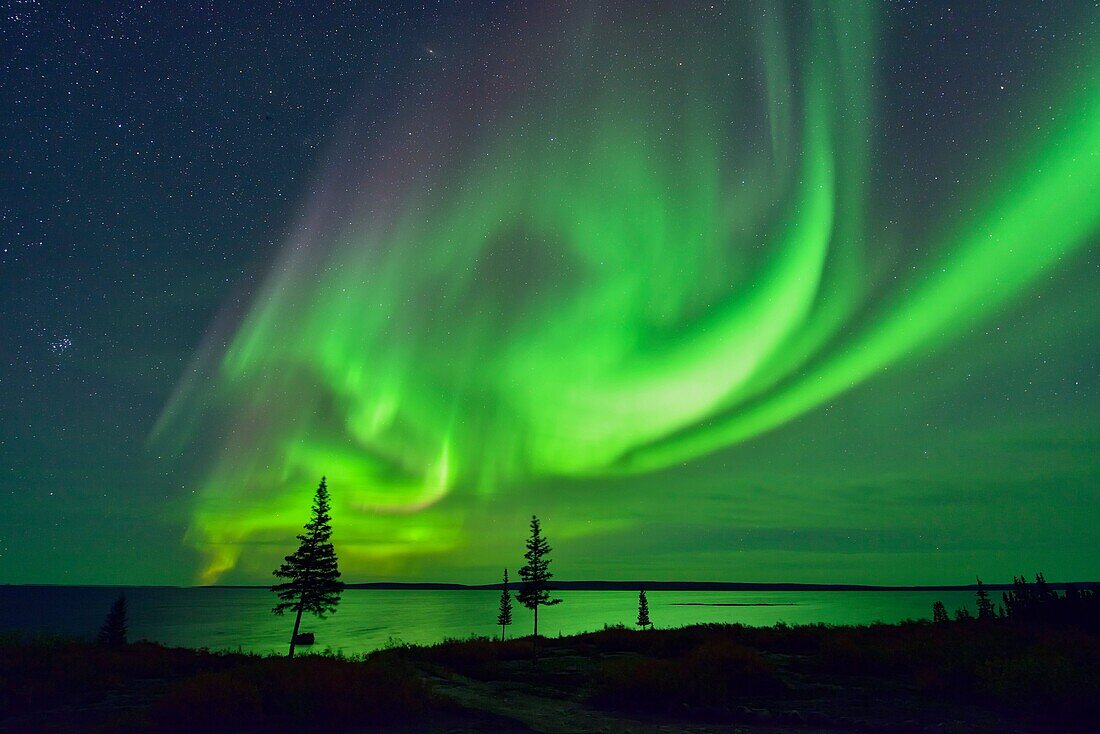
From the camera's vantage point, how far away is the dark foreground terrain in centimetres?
1571

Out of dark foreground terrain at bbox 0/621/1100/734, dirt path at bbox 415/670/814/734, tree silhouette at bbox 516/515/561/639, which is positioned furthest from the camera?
tree silhouette at bbox 516/515/561/639

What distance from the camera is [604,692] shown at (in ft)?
67.1

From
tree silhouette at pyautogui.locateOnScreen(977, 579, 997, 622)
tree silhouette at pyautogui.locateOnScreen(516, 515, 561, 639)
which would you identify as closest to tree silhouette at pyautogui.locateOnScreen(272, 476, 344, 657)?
tree silhouette at pyautogui.locateOnScreen(516, 515, 561, 639)

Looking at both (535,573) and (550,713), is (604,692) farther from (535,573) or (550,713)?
(535,573)

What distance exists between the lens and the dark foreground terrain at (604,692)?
51.5 ft

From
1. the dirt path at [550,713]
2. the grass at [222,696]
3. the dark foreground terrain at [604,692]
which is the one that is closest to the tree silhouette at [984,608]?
the dark foreground terrain at [604,692]

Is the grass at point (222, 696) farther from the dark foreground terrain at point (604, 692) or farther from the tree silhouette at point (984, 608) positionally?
the tree silhouette at point (984, 608)

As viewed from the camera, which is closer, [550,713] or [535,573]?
[550,713]

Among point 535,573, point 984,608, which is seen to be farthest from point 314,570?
point 984,608

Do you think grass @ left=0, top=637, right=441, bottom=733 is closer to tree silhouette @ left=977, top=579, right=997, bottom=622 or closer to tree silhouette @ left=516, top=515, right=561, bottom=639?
tree silhouette @ left=516, top=515, right=561, bottom=639

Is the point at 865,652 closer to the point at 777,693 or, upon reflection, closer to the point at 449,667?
the point at 777,693

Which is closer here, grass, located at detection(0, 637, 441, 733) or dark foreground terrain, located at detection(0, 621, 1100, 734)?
grass, located at detection(0, 637, 441, 733)

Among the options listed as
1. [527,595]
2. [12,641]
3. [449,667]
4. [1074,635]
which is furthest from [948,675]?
[12,641]

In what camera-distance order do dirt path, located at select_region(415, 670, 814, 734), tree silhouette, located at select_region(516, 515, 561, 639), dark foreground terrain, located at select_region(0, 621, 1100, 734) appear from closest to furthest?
dirt path, located at select_region(415, 670, 814, 734), dark foreground terrain, located at select_region(0, 621, 1100, 734), tree silhouette, located at select_region(516, 515, 561, 639)
